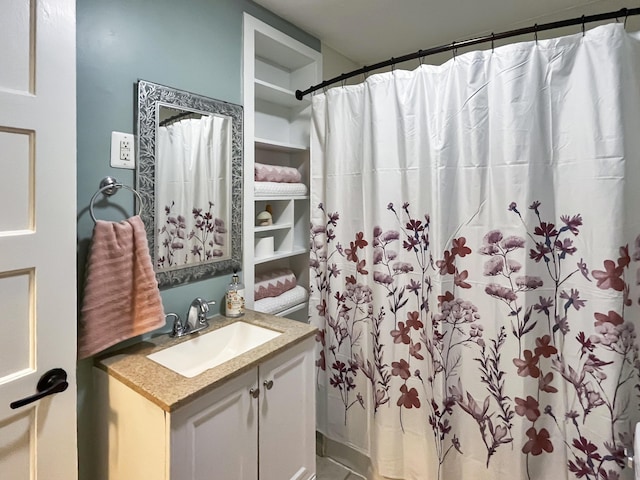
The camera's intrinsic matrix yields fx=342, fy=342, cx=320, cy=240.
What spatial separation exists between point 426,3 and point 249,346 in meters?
1.95

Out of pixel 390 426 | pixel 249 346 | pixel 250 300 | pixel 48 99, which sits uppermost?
pixel 48 99

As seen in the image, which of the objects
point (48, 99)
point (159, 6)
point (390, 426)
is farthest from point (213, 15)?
point (390, 426)

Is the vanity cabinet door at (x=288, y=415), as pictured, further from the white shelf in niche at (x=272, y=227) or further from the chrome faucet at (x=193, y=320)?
the white shelf in niche at (x=272, y=227)

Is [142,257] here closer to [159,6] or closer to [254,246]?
[254,246]

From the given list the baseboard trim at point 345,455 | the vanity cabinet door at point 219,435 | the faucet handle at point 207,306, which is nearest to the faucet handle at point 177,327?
the faucet handle at point 207,306

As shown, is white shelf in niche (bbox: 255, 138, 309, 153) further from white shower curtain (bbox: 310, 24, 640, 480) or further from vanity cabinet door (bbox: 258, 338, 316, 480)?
vanity cabinet door (bbox: 258, 338, 316, 480)

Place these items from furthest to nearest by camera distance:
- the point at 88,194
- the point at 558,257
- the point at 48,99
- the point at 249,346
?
the point at 249,346
the point at 558,257
the point at 88,194
the point at 48,99

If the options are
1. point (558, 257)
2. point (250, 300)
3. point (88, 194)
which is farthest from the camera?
point (250, 300)

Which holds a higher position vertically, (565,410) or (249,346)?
(249,346)

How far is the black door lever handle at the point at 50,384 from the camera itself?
0.92 m

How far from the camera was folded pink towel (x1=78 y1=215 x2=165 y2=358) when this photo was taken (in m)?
1.15

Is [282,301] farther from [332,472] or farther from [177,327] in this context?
[332,472]

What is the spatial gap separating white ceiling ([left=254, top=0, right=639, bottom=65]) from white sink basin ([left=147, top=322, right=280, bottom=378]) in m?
1.67

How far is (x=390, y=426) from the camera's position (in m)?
1.74
